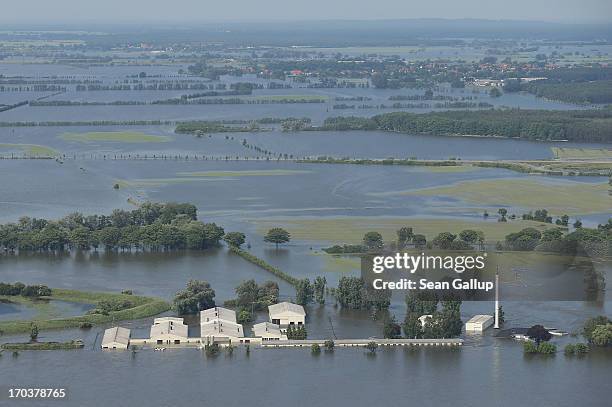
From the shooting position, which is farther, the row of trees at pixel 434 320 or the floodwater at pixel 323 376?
the row of trees at pixel 434 320

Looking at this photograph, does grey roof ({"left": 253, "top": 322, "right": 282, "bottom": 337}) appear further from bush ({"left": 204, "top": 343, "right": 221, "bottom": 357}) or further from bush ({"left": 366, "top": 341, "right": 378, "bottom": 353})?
bush ({"left": 366, "top": 341, "right": 378, "bottom": 353})

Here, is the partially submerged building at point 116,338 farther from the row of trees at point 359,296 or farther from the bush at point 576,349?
the bush at point 576,349

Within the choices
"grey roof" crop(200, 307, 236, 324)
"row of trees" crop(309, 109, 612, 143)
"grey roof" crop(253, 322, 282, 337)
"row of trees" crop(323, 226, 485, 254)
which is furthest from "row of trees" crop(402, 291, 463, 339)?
"row of trees" crop(309, 109, 612, 143)

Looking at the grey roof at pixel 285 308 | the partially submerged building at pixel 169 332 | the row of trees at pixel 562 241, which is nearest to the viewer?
the partially submerged building at pixel 169 332

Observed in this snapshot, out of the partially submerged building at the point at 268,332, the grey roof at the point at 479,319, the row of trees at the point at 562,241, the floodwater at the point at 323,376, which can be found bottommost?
the floodwater at the point at 323,376

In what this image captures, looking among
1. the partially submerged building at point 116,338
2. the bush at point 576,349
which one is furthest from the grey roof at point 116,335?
the bush at point 576,349

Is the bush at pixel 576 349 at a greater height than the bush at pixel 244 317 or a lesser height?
lesser

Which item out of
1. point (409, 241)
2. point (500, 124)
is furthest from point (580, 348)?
point (500, 124)

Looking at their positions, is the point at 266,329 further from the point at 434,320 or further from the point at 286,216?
the point at 286,216
